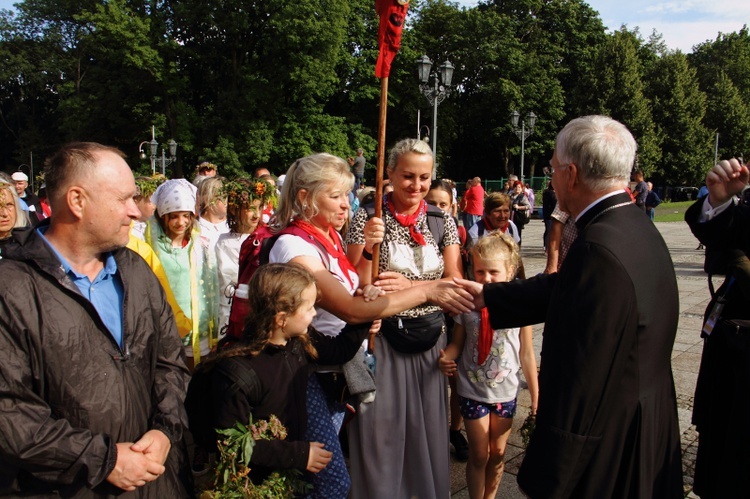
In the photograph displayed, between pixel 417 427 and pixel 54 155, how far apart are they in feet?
7.52

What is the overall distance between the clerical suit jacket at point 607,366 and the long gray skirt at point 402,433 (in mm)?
1346

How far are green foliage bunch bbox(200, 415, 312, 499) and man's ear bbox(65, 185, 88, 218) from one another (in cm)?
100

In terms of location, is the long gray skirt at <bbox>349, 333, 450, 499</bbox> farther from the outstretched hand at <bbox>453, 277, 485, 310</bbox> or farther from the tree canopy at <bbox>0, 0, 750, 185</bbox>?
the tree canopy at <bbox>0, 0, 750, 185</bbox>

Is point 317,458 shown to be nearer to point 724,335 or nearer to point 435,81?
point 724,335

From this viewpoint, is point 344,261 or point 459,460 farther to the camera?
point 459,460

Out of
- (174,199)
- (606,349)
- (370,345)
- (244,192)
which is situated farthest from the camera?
(244,192)

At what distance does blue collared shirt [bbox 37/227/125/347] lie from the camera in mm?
2189

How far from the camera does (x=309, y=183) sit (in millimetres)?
3029

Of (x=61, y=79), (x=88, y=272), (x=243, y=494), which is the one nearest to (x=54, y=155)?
(x=88, y=272)

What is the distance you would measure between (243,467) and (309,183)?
4.46 feet

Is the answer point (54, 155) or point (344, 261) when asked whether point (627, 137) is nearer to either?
point (344, 261)

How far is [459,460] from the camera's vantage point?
4.35 m

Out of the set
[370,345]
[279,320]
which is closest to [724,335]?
[370,345]

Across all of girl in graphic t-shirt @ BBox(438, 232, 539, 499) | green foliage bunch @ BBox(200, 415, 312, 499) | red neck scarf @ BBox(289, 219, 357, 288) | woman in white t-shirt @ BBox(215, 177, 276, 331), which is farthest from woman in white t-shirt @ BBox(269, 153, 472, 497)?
woman in white t-shirt @ BBox(215, 177, 276, 331)
